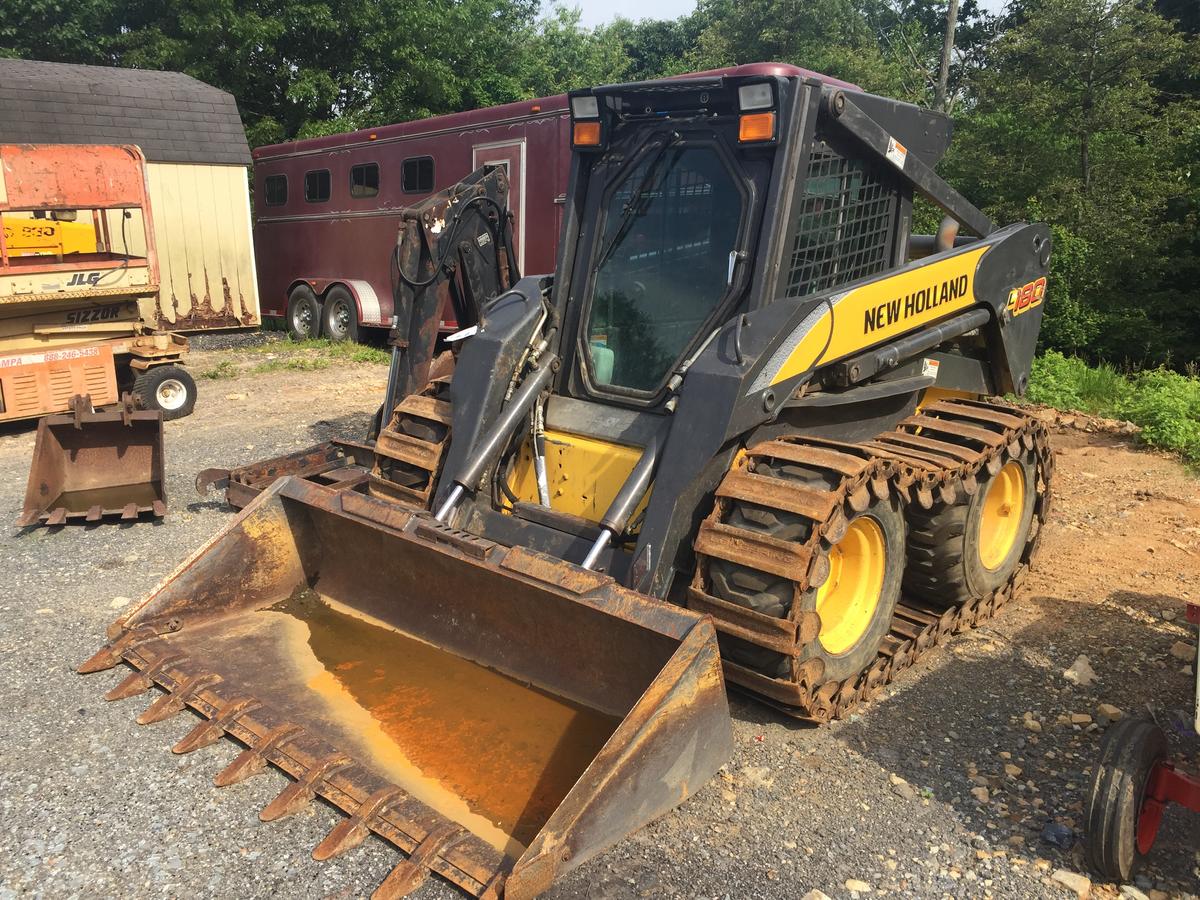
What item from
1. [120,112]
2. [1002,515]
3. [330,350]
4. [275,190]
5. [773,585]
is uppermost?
[120,112]

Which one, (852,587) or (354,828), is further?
(852,587)

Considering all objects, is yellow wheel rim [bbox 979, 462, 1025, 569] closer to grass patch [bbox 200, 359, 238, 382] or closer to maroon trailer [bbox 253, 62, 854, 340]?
maroon trailer [bbox 253, 62, 854, 340]

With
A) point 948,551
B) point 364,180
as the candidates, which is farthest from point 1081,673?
point 364,180

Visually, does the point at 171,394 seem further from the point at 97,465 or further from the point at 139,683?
the point at 139,683

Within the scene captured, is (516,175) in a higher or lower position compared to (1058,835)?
higher

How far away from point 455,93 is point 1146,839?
70.6ft

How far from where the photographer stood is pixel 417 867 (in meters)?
2.80

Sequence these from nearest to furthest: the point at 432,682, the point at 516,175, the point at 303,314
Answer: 1. the point at 432,682
2. the point at 516,175
3. the point at 303,314

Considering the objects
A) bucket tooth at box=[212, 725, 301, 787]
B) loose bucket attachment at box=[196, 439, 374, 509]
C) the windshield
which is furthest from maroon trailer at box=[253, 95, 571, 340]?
bucket tooth at box=[212, 725, 301, 787]

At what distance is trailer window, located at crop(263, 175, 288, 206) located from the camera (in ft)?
52.5

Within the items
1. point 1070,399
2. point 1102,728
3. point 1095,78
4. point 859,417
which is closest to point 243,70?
point 1095,78

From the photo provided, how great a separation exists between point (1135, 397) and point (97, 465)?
9.26 m

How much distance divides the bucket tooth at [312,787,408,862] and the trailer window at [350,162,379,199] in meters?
12.0

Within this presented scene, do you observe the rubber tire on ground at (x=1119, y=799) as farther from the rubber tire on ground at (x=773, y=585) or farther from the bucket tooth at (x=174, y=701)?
the bucket tooth at (x=174, y=701)
